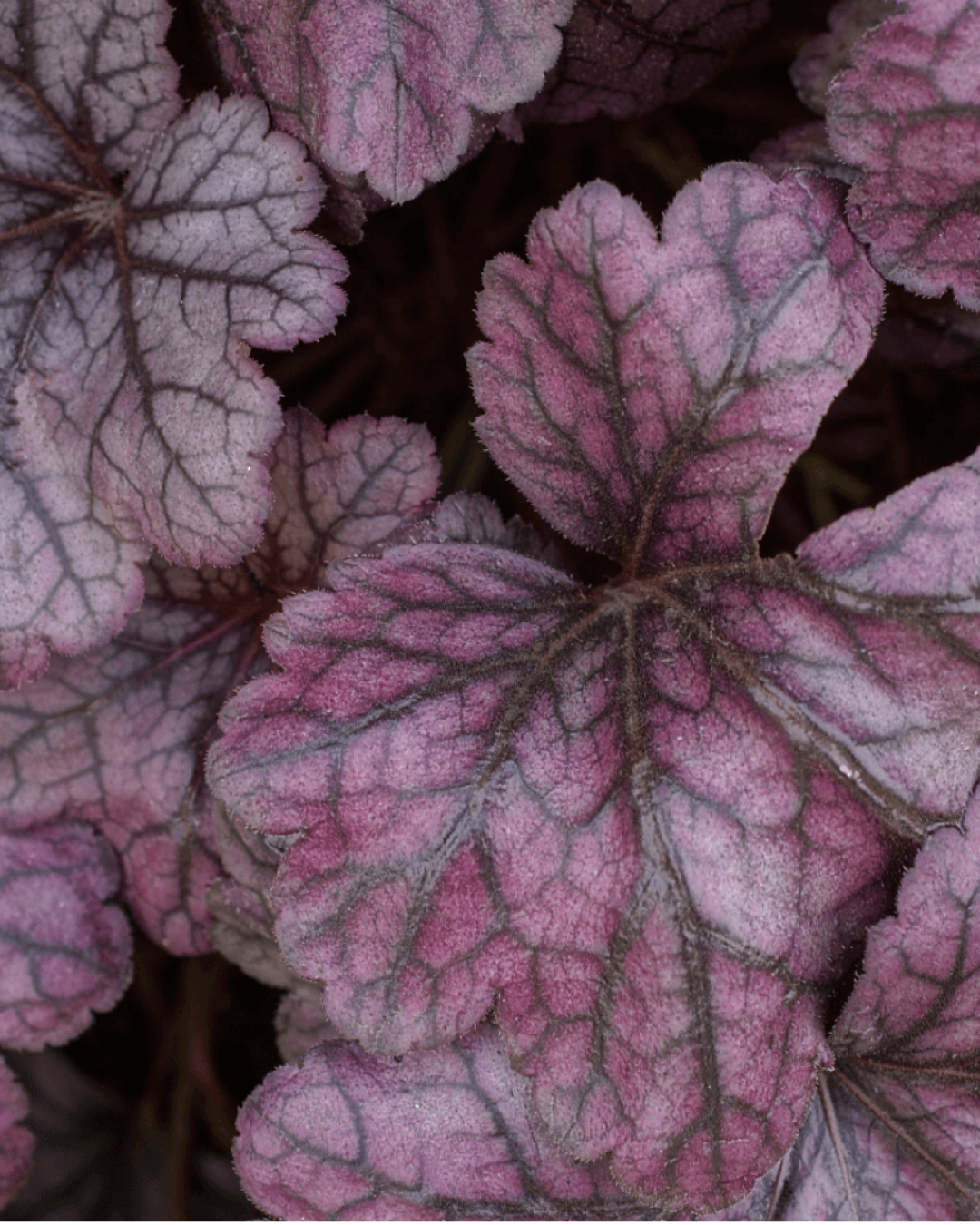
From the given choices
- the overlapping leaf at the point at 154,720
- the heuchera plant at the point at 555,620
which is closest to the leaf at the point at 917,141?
the heuchera plant at the point at 555,620

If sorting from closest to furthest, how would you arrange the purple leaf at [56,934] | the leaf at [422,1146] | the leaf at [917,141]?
the leaf at [917,141] < the leaf at [422,1146] < the purple leaf at [56,934]

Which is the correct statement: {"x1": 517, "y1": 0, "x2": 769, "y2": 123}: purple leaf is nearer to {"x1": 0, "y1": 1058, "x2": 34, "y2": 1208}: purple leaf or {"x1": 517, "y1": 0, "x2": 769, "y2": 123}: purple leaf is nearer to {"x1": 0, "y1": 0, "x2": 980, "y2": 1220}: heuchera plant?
{"x1": 0, "y1": 0, "x2": 980, "y2": 1220}: heuchera plant

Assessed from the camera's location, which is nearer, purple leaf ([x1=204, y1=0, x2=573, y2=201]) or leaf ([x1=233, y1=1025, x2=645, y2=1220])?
purple leaf ([x1=204, y1=0, x2=573, y2=201])

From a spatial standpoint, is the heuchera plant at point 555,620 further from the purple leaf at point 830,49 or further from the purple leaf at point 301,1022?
the purple leaf at point 301,1022

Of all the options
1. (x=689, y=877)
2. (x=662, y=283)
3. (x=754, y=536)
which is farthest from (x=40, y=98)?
(x=689, y=877)

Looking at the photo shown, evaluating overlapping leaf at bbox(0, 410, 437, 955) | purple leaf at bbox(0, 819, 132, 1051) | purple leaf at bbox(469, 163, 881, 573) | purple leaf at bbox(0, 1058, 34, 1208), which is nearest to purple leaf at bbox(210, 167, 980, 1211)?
purple leaf at bbox(469, 163, 881, 573)

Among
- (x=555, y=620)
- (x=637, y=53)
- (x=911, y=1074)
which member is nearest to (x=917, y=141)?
(x=637, y=53)
